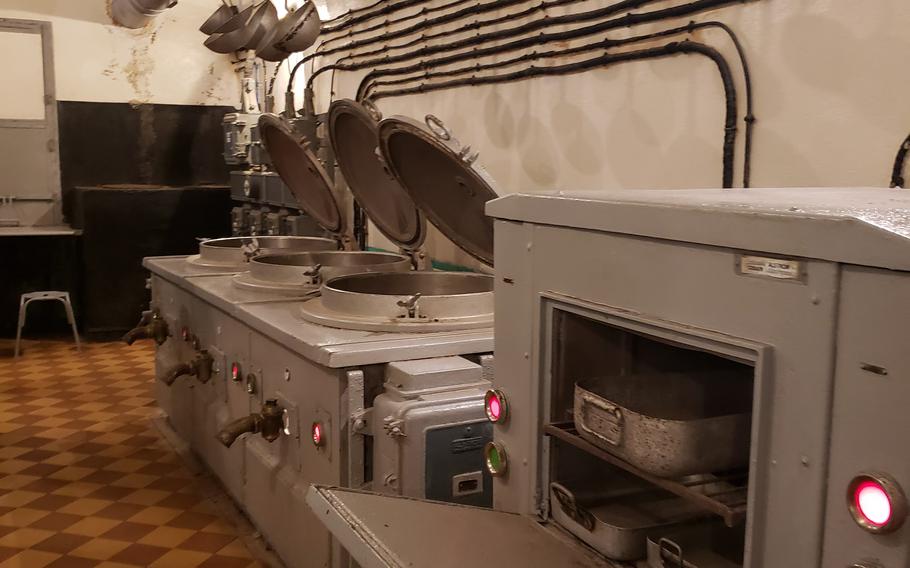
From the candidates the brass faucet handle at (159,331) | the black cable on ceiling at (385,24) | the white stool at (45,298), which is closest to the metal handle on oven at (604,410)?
the black cable on ceiling at (385,24)

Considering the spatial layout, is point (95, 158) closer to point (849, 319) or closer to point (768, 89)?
point (768, 89)

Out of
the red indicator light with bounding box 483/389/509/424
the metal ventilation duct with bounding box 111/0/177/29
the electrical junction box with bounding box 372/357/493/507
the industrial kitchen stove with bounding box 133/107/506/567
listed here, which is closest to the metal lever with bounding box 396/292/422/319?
the industrial kitchen stove with bounding box 133/107/506/567

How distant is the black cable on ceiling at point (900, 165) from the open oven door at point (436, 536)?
1.05 metres

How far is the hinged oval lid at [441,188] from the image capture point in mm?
2695

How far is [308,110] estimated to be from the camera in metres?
4.36

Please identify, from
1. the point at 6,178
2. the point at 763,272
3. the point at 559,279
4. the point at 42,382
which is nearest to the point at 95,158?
the point at 6,178

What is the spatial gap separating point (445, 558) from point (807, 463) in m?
0.58

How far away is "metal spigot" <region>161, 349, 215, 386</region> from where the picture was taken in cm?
327

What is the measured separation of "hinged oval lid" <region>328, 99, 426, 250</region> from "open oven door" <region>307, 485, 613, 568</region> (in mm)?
1801

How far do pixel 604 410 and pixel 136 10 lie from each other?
18.6 ft

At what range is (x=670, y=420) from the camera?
3.88 feet

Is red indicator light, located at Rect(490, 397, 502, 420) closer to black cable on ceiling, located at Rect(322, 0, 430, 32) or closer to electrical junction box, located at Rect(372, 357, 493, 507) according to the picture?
electrical junction box, located at Rect(372, 357, 493, 507)

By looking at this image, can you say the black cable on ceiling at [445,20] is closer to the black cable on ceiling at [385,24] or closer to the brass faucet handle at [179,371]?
the black cable on ceiling at [385,24]

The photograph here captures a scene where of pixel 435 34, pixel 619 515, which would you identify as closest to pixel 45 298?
pixel 435 34
